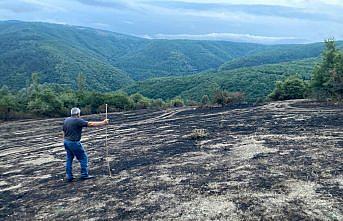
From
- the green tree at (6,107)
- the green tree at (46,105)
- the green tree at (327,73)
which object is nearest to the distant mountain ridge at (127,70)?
the green tree at (327,73)

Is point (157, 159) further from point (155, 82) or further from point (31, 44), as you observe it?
point (31, 44)

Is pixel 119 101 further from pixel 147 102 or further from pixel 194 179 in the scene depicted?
pixel 194 179

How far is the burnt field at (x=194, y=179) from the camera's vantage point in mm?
9844

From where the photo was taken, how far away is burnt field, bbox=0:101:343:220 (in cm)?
984

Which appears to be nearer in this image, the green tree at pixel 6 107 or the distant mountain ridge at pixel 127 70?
the green tree at pixel 6 107

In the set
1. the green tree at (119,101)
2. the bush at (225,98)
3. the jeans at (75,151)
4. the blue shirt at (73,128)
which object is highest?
the blue shirt at (73,128)

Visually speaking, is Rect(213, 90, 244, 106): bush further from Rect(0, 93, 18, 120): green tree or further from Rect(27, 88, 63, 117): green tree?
Rect(0, 93, 18, 120): green tree

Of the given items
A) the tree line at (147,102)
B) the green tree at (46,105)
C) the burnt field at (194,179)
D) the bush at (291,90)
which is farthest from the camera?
the bush at (291,90)

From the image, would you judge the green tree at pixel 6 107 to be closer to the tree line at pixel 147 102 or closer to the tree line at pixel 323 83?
the tree line at pixel 147 102

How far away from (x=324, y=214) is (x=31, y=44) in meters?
155

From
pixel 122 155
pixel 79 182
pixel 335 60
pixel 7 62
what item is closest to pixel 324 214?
pixel 79 182

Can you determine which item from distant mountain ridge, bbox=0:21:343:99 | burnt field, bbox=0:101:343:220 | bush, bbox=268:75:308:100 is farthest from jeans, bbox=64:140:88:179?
distant mountain ridge, bbox=0:21:343:99

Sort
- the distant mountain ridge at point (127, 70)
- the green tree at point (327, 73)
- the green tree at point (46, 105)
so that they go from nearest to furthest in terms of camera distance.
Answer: the green tree at point (327, 73) < the green tree at point (46, 105) < the distant mountain ridge at point (127, 70)

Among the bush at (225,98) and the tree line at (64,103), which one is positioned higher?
the bush at (225,98)
